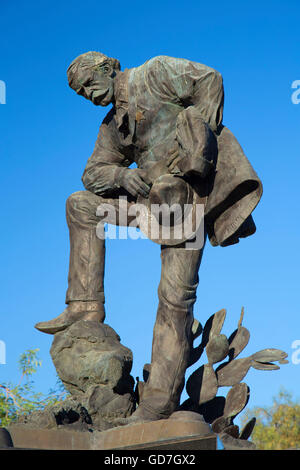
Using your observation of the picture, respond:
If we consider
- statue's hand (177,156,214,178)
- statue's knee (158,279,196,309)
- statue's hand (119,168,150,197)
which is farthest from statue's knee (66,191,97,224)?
statue's hand (177,156,214,178)

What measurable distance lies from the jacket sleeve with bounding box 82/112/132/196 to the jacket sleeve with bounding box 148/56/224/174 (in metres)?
0.67

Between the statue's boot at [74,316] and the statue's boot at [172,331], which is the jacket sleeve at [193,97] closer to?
the statue's boot at [172,331]

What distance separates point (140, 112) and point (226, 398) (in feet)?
7.78

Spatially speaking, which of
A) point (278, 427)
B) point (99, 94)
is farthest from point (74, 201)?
point (278, 427)

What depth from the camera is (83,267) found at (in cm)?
675

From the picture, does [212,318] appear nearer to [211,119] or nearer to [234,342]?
[234,342]

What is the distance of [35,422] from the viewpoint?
544 centimetres

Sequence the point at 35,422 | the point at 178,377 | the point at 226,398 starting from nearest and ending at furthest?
the point at 35,422
the point at 178,377
the point at 226,398

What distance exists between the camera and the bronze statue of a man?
6.07 metres

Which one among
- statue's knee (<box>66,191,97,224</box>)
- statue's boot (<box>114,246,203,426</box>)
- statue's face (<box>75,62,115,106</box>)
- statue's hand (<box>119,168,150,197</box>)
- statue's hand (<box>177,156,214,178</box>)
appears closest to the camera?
statue's hand (<box>177,156,214,178</box>)

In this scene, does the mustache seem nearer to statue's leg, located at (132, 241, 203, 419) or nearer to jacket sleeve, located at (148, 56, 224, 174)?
jacket sleeve, located at (148, 56, 224, 174)
